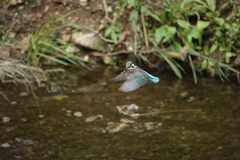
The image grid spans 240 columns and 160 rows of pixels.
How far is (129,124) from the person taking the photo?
323 cm

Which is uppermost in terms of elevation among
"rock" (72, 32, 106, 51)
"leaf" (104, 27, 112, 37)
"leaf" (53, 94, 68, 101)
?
"leaf" (104, 27, 112, 37)

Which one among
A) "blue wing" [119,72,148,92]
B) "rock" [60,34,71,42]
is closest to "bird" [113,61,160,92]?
"blue wing" [119,72,148,92]

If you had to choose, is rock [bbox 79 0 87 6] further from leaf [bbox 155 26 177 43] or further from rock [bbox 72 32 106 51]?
leaf [bbox 155 26 177 43]

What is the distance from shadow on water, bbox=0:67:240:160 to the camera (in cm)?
283

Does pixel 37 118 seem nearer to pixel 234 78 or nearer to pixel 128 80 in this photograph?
pixel 128 80

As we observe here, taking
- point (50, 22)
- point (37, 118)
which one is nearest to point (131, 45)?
point (50, 22)

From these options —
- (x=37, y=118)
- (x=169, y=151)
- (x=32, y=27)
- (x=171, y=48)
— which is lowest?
(x=169, y=151)

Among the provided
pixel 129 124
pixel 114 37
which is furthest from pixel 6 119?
pixel 114 37

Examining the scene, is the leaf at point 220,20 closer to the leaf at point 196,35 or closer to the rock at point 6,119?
the leaf at point 196,35

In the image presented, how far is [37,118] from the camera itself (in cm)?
325

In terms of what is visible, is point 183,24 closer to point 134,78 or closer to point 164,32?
point 164,32

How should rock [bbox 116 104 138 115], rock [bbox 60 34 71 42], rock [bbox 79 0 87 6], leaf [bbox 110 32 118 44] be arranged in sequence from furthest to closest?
rock [bbox 79 0 87 6] → rock [bbox 60 34 71 42] → leaf [bbox 110 32 118 44] → rock [bbox 116 104 138 115]

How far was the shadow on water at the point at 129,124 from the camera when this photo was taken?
2826mm

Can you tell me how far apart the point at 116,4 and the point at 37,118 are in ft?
6.53
